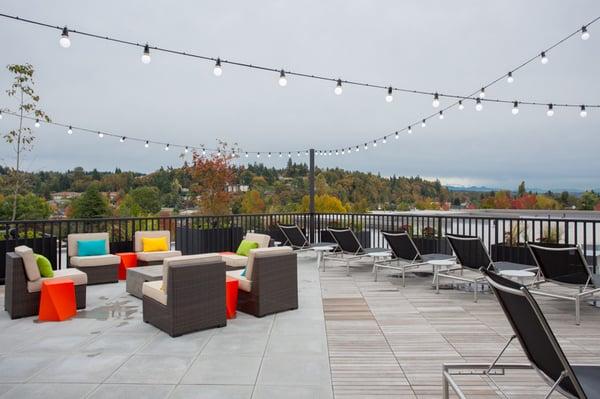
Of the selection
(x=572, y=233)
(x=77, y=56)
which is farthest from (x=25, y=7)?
(x=572, y=233)

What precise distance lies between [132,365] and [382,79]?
37.9ft

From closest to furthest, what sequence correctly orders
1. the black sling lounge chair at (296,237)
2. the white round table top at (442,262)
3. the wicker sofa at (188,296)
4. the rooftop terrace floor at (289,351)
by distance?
1. the rooftop terrace floor at (289,351)
2. the wicker sofa at (188,296)
3. the white round table top at (442,262)
4. the black sling lounge chair at (296,237)

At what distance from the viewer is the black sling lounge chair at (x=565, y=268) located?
479 cm

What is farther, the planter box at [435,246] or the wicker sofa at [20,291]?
the planter box at [435,246]

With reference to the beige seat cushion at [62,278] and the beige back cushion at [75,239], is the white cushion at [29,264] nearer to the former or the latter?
the beige seat cushion at [62,278]

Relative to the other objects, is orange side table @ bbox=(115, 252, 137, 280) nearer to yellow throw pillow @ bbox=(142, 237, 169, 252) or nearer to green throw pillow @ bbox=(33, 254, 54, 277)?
yellow throw pillow @ bbox=(142, 237, 169, 252)

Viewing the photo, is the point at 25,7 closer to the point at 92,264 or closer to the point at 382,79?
the point at 92,264

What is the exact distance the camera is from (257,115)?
1675 cm

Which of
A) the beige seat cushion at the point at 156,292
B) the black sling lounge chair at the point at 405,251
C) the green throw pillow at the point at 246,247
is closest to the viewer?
the beige seat cushion at the point at 156,292

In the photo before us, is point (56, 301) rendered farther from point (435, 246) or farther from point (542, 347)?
point (435, 246)

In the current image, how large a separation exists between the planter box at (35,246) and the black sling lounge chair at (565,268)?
7.34 m

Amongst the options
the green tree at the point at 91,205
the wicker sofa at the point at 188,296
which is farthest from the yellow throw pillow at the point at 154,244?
the green tree at the point at 91,205

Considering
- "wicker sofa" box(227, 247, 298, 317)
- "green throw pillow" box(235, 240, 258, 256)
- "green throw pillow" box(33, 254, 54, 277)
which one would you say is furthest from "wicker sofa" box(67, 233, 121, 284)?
"wicker sofa" box(227, 247, 298, 317)

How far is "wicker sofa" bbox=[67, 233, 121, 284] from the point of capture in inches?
261
